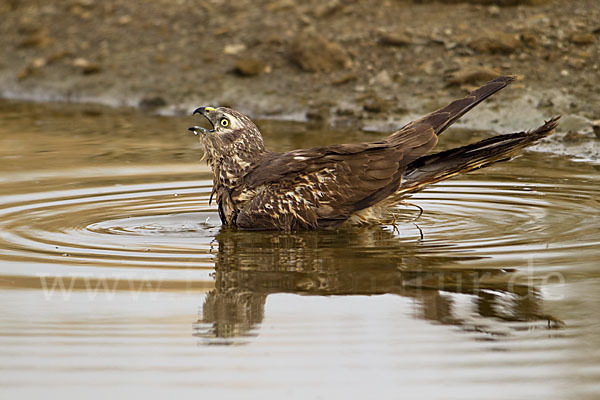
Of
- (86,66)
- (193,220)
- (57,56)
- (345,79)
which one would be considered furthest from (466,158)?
(57,56)

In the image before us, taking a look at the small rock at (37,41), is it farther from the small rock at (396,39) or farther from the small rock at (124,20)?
the small rock at (396,39)

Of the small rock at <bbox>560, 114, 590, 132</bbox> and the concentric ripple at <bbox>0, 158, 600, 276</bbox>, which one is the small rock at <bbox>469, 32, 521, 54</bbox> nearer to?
the small rock at <bbox>560, 114, 590, 132</bbox>

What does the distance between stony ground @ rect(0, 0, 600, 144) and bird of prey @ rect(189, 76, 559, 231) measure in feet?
12.9

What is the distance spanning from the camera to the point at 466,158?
7.00m

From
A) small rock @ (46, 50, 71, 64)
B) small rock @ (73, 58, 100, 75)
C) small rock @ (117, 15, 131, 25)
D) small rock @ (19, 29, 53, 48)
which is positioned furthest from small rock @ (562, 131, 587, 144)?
small rock @ (19, 29, 53, 48)

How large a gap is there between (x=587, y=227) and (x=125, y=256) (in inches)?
128

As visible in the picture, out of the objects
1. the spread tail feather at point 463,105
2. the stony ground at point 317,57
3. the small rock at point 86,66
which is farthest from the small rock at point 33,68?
the spread tail feather at point 463,105

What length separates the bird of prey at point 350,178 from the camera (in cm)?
715

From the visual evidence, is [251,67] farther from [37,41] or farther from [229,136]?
[229,136]

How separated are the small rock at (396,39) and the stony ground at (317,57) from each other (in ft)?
0.06

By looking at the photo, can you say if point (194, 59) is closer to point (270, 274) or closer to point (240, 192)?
point (240, 192)

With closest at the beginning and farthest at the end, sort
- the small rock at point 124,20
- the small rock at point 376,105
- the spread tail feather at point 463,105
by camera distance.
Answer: the spread tail feather at point 463,105 → the small rock at point 376,105 → the small rock at point 124,20

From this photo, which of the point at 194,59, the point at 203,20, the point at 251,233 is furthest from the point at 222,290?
the point at 203,20

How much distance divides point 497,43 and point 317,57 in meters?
2.41
